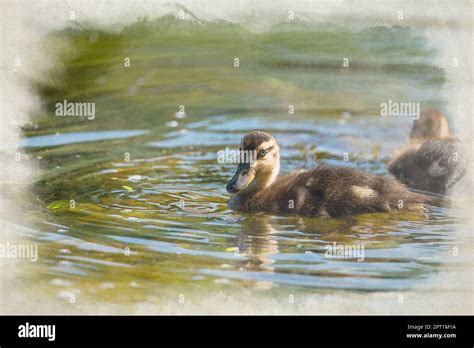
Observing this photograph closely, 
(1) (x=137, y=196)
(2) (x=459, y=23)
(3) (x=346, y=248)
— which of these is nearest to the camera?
(3) (x=346, y=248)

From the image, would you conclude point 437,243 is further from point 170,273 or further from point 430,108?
point 430,108

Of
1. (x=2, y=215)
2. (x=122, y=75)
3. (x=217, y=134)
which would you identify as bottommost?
(x=2, y=215)

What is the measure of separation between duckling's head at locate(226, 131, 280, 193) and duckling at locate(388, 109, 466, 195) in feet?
4.70

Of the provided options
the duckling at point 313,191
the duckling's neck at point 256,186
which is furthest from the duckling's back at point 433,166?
the duckling's neck at point 256,186

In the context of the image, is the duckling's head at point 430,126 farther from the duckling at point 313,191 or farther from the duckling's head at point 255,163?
the duckling's head at point 255,163

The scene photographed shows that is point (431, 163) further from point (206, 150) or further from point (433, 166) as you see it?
point (206, 150)

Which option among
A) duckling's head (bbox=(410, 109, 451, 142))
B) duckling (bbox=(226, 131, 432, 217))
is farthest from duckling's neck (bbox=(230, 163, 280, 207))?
duckling's head (bbox=(410, 109, 451, 142))

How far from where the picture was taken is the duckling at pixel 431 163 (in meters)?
8.45

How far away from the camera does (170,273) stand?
6230 mm

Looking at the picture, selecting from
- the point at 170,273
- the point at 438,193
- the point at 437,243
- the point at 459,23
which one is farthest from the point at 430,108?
the point at 170,273

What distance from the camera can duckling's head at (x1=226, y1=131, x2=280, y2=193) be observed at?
780 cm

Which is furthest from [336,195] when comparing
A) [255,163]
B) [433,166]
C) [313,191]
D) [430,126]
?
[430,126]

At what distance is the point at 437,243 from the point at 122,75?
16.4 ft

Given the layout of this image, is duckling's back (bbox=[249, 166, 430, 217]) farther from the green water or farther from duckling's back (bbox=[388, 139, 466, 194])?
duckling's back (bbox=[388, 139, 466, 194])
